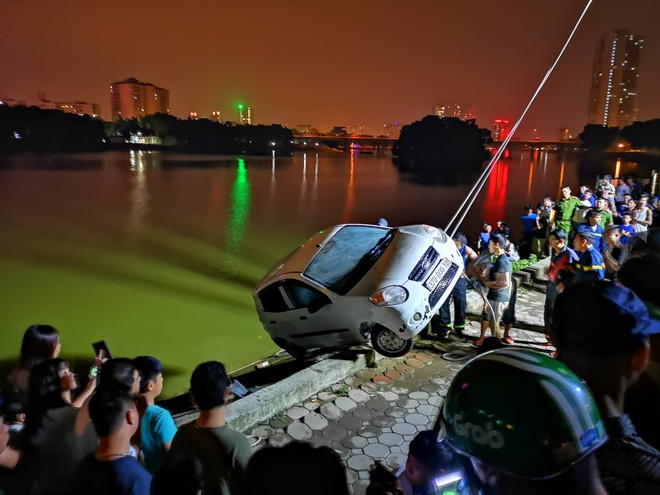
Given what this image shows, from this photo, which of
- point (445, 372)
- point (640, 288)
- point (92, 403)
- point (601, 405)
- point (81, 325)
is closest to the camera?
point (601, 405)

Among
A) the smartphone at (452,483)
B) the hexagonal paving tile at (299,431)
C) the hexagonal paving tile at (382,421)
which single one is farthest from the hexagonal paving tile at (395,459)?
the smartphone at (452,483)

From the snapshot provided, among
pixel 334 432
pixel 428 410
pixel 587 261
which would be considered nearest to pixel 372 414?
pixel 334 432

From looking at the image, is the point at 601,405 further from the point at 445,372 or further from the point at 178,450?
the point at 445,372

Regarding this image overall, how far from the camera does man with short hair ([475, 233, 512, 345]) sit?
270 inches

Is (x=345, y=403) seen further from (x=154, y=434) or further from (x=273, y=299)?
(x=154, y=434)

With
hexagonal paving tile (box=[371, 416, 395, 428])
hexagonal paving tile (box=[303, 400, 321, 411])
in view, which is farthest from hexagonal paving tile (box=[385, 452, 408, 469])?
hexagonal paving tile (box=[303, 400, 321, 411])

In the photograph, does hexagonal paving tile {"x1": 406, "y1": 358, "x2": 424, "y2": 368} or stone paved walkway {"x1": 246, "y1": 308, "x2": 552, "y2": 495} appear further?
hexagonal paving tile {"x1": 406, "y1": 358, "x2": 424, "y2": 368}

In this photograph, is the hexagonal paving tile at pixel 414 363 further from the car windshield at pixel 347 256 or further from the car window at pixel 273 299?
the car window at pixel 273 299

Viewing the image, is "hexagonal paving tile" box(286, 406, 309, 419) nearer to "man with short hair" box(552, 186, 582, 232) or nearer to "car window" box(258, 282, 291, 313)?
"car window" box(258, 282, 291, 313)

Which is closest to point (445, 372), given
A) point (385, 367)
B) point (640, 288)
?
point (385, 367)

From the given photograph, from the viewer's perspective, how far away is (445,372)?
Result: 6.48 m

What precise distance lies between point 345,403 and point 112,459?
3.64 m

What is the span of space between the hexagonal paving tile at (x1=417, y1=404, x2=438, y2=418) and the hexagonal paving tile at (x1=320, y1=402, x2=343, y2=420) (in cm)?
94

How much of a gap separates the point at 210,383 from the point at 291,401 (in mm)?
2797
